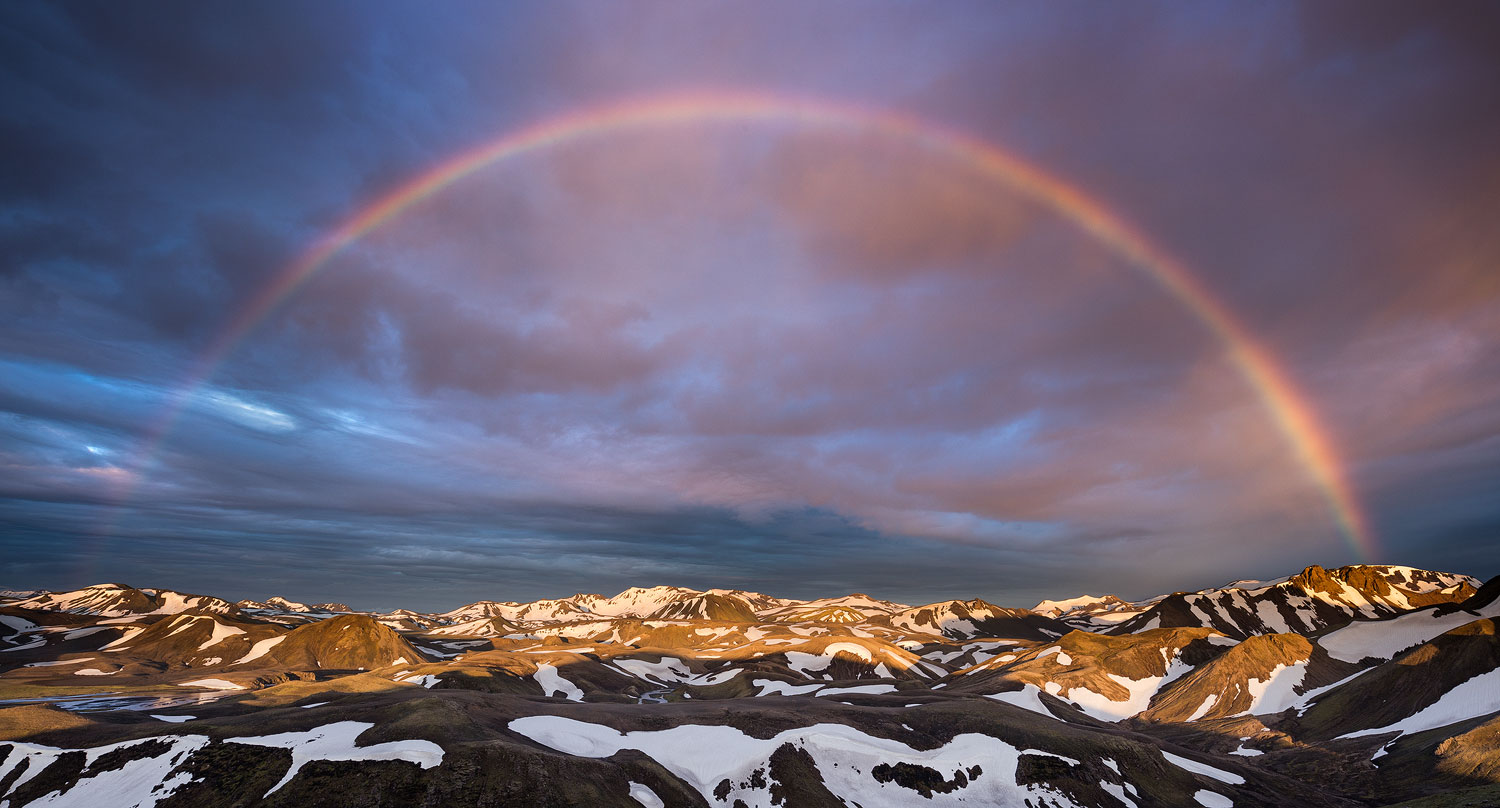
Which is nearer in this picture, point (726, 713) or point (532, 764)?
point (532, 764)

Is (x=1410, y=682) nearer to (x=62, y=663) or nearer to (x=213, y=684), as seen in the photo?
(x=213, y=684)

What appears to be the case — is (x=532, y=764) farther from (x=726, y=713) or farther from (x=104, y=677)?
(x=104, y=677)

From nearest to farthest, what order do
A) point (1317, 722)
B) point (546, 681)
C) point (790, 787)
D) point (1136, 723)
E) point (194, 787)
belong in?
point (194, 787) → point (790, 787) → point (1317, 722) → point (1136, 723) → point (546, 681)

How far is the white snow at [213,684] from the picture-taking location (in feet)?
457

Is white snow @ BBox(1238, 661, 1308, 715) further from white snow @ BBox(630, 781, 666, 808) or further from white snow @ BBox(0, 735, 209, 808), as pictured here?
white snow @ BBox(0, 735, 209, 808)

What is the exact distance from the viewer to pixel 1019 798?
227ft

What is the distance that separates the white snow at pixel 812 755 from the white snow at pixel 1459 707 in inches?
2866

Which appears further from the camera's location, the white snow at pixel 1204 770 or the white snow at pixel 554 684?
Answer: the white snow at pixel 554 684

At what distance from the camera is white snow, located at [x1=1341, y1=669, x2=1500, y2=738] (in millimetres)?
95562

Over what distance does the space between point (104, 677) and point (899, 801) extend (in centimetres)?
18724

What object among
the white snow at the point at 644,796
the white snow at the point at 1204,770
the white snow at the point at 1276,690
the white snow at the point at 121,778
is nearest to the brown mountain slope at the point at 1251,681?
the white snow at the point at 1276,690

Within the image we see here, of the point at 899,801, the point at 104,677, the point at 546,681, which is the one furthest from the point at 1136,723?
the point at 104,677

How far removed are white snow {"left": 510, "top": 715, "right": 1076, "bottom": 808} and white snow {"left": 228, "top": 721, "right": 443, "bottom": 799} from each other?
14.1m

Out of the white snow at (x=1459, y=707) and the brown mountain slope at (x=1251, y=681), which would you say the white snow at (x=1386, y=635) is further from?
the white snow at (x=1459, y=707)
